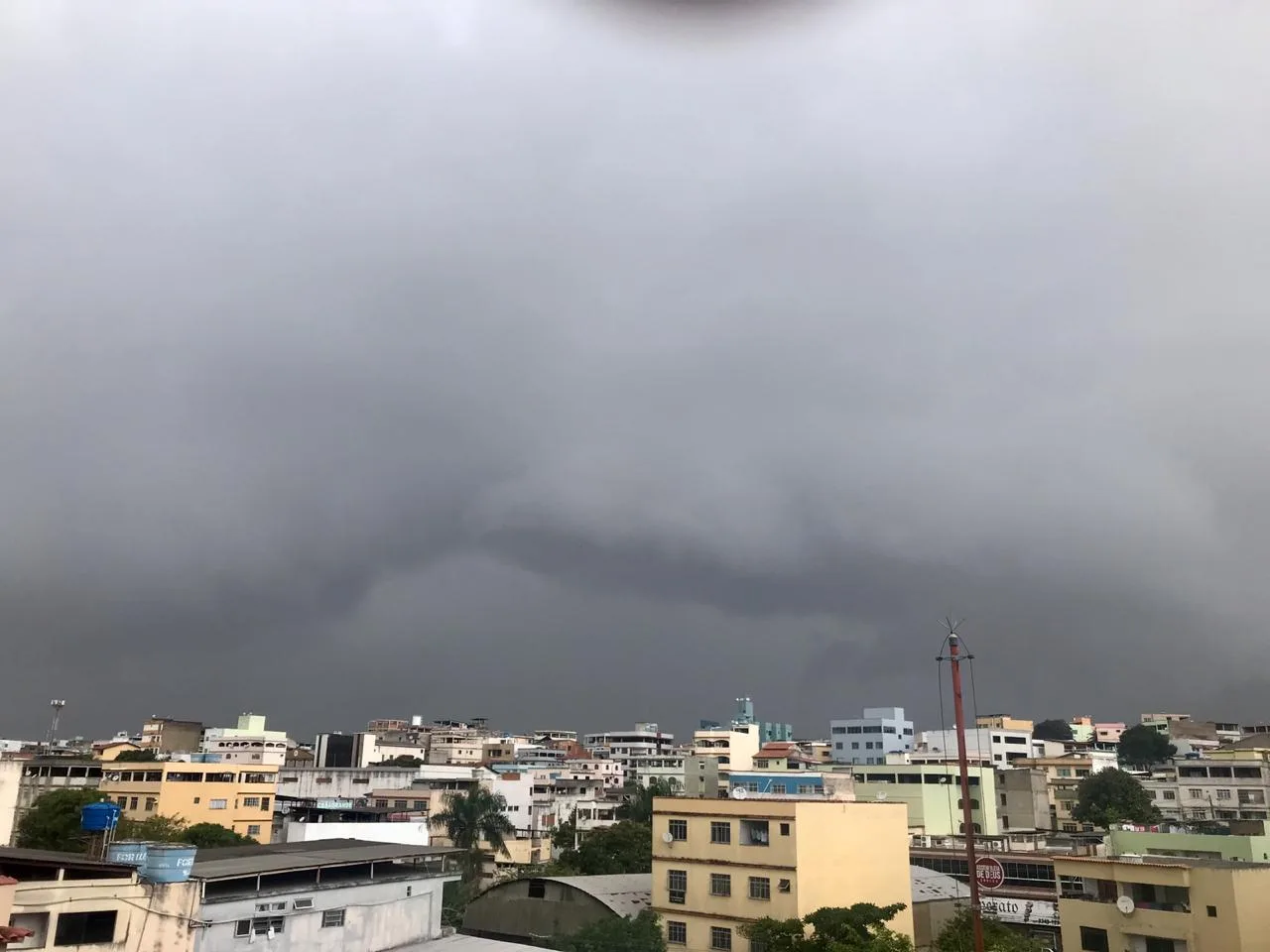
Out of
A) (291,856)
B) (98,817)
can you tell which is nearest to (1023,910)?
(291,856)

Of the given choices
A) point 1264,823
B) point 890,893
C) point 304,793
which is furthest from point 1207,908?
point 304,793

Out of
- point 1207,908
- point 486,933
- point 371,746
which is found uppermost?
point 371,746

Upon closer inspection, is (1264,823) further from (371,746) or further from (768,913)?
(371,746)

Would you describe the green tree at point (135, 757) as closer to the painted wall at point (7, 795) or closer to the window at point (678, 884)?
the painted wall at point (7, 795)

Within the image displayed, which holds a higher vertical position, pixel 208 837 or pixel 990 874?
pixel 990 874

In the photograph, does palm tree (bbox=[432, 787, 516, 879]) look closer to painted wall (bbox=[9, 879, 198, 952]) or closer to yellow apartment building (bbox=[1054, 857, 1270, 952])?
yellow apartment building (bbox=[1054, 857, 1270, 952])

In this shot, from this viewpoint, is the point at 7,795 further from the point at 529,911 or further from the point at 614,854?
the point at 614,854
